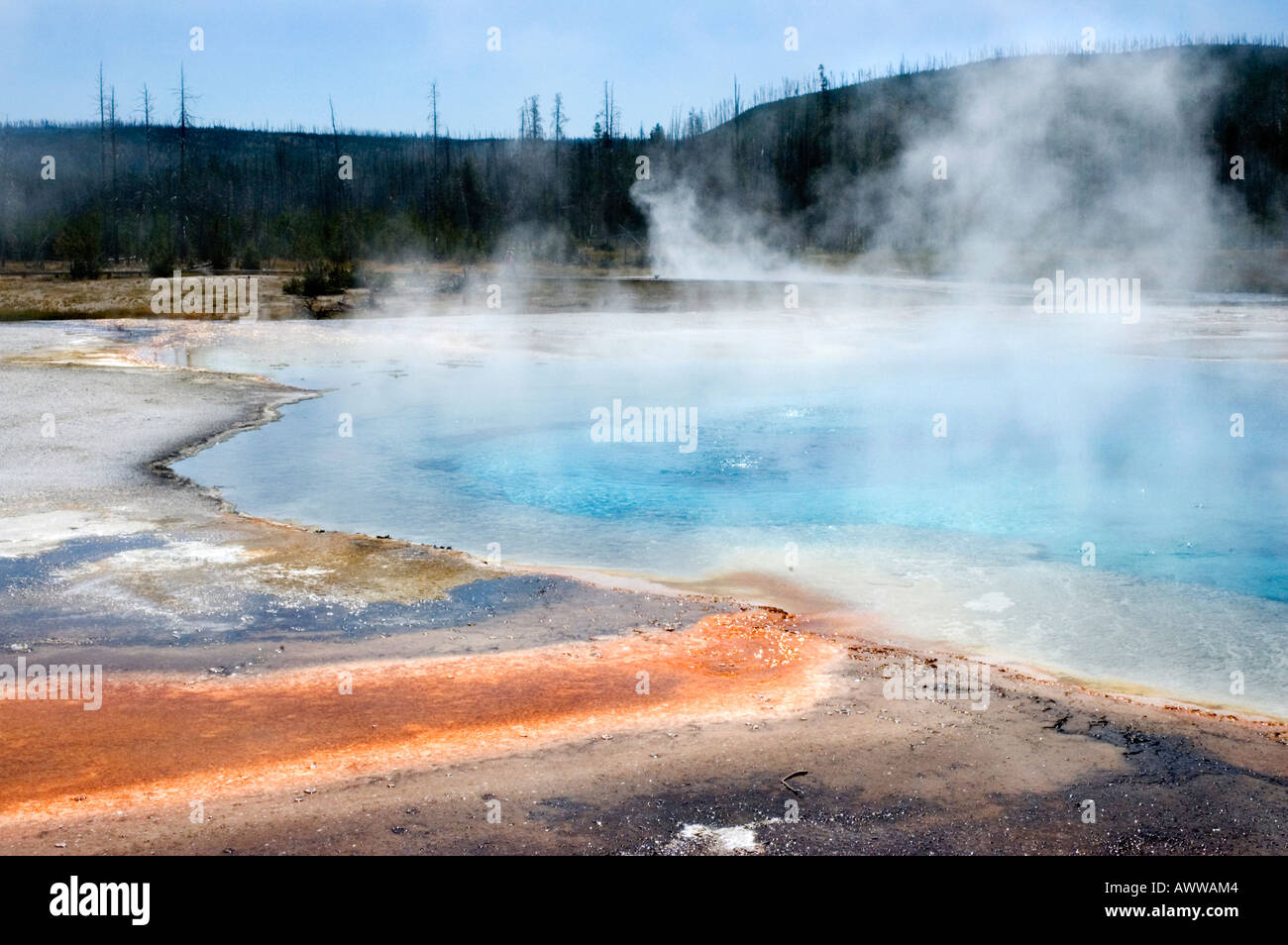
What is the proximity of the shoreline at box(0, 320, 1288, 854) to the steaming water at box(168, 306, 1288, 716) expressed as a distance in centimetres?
98

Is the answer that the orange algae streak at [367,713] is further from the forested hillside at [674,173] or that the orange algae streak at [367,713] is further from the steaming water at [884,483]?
the forested hillside at [674,173]

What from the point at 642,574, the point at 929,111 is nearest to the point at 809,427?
the point at 642,574

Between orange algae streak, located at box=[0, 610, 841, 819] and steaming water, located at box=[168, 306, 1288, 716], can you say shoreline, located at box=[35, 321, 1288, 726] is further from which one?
orange algae streak, located at box=[0, 610, 841, 819]

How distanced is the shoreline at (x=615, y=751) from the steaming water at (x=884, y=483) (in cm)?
98

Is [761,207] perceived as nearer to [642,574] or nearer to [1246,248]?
[1246,248]

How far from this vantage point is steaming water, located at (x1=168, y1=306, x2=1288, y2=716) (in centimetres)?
694

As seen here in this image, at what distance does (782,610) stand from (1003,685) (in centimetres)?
160

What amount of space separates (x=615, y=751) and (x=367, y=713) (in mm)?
1210

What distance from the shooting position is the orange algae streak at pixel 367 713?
4410 mm

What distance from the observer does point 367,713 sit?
508 centimetres

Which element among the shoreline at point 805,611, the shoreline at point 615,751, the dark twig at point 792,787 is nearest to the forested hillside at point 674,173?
the shoreline at point 805,611

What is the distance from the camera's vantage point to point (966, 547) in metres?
8.32

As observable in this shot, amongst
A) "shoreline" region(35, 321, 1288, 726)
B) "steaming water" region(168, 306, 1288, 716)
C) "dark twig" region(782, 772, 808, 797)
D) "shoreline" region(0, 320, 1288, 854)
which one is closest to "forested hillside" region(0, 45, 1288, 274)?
"steaming water" region(168, 306, 1288, 716)

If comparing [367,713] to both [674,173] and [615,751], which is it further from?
[674,173]
